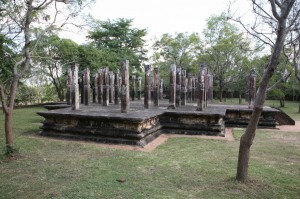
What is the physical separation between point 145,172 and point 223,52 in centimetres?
2227

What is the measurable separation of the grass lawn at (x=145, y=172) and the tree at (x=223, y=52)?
17.6 meters

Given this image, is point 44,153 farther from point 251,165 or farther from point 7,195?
point 251,165

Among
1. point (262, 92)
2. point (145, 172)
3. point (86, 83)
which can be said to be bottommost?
point (145, 172)

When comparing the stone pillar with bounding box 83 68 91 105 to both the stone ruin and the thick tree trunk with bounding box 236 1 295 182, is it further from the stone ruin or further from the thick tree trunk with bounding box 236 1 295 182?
the thick tree trunk with bounding box 236 1 295 182

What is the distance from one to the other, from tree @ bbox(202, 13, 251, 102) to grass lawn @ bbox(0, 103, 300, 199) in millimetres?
17627

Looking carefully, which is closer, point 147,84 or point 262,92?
point 262,92

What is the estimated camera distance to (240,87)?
28.0m

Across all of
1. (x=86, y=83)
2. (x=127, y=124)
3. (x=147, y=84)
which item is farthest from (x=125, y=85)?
(x=86, y=83)


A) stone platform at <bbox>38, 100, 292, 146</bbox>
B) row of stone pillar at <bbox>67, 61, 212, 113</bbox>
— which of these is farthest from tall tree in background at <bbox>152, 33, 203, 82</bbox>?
stone platform at <bbox>38, 100, 292, 146</bbox>

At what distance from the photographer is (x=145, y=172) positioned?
5.75 m

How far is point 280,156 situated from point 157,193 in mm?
A: 4521

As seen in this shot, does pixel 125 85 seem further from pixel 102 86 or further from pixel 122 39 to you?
pixel 122 39

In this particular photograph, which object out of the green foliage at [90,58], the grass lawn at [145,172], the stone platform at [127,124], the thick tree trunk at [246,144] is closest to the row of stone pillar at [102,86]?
the stone platform at [127,124]

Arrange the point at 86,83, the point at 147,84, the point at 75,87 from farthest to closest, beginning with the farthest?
the point at 86,83, the point at 147,84, the point at 75,87
